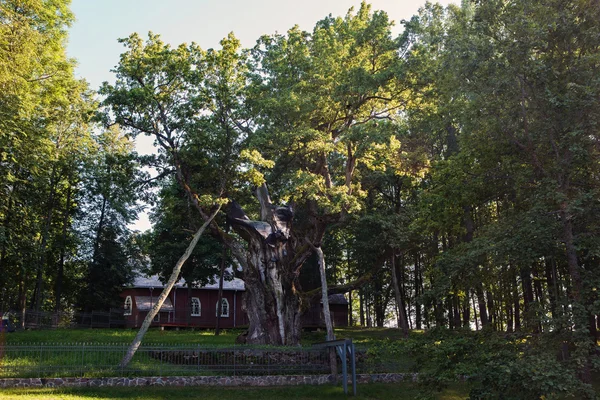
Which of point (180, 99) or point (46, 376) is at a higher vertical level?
point (180, 99)

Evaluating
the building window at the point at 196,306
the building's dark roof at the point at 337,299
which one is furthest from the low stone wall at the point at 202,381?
the building window at the point at 196,306

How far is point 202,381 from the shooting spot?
18.9 meters

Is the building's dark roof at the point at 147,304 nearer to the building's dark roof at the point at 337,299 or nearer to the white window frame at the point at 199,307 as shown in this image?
the white window frame at the point at 199,307

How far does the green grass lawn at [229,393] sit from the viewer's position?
1616cm

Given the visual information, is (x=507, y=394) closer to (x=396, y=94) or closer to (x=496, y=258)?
(x=496, y=258)

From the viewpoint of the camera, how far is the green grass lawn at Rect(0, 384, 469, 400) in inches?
636

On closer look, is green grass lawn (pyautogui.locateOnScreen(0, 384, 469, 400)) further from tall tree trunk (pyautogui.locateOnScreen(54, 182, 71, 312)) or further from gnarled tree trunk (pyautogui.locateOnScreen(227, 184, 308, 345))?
tall tree trunk (pyautogui.locateOnScreen(54, 182, 71, 312))

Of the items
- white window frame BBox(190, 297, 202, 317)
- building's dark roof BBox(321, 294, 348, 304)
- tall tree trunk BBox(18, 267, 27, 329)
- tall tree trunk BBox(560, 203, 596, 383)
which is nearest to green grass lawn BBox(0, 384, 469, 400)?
tall tree trunk BBox(560, 203, 596, 383)

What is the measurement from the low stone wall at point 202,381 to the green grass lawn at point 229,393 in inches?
14.6

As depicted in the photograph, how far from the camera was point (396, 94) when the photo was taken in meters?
25.3

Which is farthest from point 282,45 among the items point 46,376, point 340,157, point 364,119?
point 46,376

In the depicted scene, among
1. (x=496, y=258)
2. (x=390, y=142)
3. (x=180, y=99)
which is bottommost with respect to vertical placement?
(x=496, y=258)

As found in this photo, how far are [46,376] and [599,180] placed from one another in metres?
19.0

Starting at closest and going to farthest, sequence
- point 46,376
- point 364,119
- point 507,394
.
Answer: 1. point 507,394
2. point 46,376
3. point 364,119
